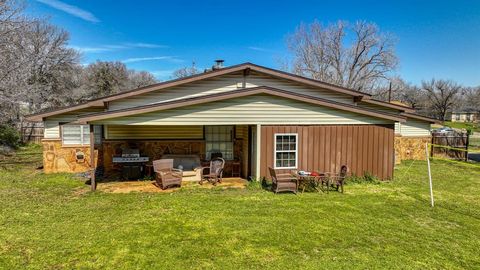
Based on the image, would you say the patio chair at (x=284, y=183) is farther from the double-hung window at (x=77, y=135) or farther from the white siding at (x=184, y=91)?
the double-hung window at (x=77, y=135)

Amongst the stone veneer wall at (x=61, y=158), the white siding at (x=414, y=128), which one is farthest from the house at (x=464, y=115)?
the stone veneer wall at (x=61, y=158)

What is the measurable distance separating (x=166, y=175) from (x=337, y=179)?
236 inches

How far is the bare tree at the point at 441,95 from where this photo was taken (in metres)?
58.7

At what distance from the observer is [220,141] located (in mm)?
13492

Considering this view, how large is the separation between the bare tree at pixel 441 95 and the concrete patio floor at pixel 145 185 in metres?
61.6

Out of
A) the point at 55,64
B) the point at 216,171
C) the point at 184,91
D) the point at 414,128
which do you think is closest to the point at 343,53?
the point at 414,128

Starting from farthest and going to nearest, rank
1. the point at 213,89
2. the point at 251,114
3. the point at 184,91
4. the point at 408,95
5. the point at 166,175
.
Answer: the point at 408,95
the point at 213,89
the point at 184,91
the point at 251,114
the point at 166,175

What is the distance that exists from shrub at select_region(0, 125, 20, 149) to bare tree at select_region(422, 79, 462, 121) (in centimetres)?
6709

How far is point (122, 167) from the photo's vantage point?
11867 mm

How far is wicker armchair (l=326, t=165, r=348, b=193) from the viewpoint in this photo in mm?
10164

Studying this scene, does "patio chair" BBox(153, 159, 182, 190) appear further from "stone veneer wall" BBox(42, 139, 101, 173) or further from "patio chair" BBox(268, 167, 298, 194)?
"stone veneer wall" BBox(42, 139, 101, 173)

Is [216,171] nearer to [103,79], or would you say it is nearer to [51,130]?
[51,130]

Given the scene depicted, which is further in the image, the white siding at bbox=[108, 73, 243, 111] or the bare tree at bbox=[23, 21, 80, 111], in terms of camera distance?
the bare tree at bbox=[23, 21, 80, 111]

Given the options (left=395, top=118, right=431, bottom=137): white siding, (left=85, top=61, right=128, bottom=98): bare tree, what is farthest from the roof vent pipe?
(left=85, top=61, right=128, bottom=98): bare tree
